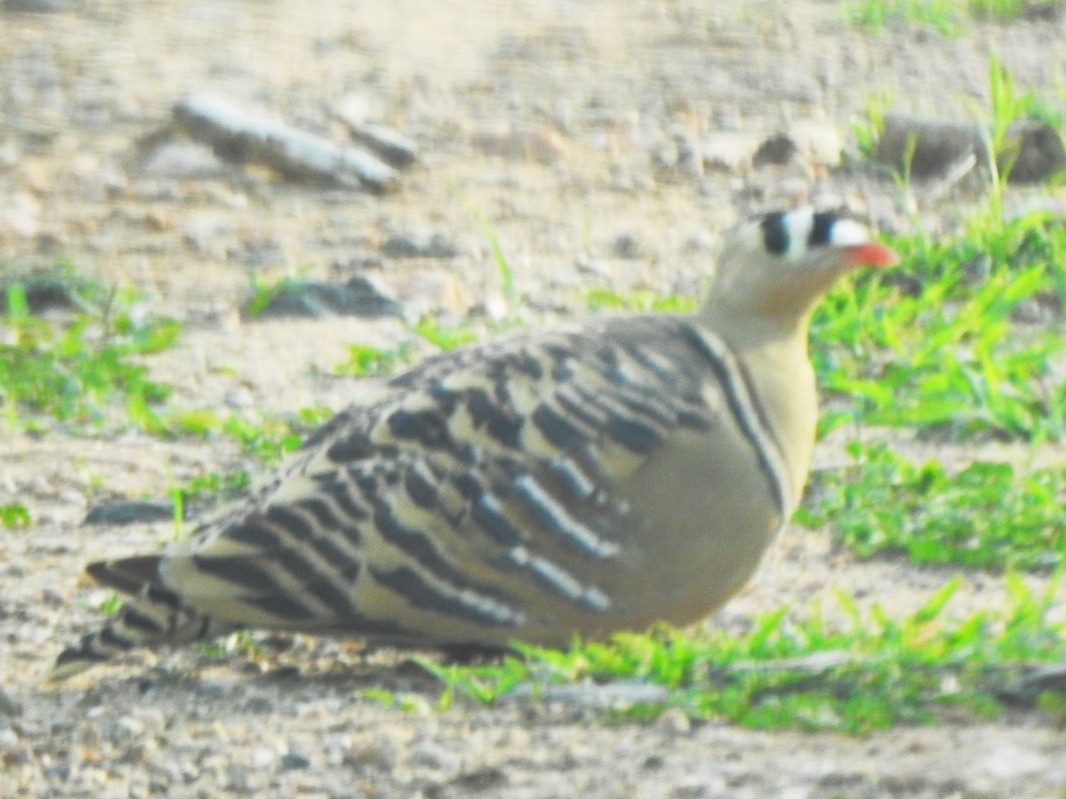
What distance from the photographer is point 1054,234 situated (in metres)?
6.90

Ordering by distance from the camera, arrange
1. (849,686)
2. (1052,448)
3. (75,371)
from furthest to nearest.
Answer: (75,371) < (1052,448) < (849,686)

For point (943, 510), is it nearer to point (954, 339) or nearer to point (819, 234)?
point (819, 234)

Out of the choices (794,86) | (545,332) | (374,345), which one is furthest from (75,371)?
(794,86)

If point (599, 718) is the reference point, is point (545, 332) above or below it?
above

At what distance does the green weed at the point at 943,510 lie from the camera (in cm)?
502

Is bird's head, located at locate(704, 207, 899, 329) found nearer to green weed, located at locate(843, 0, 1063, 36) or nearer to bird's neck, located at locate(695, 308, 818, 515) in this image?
bird's neck, located at locate(695, 308, 818, 515)

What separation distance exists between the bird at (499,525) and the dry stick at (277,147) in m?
3.94

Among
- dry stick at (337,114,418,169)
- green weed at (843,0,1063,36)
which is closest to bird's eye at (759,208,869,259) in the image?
dry stick at (337,114,418,169)

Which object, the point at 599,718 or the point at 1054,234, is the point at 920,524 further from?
the point at 1054,234

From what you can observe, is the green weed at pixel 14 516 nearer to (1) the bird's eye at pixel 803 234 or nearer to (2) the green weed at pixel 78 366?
(2) the green weed at pixel 78 366

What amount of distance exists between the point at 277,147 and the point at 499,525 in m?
Result: 4.35

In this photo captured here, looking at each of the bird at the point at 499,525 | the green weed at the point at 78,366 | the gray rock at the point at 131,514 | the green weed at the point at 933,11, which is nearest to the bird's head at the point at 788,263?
the bird at the point at 499,525

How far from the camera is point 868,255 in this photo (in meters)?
4.68

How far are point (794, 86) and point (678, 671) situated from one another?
571 centimetres
